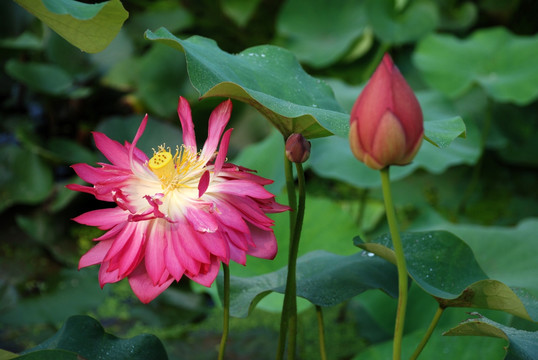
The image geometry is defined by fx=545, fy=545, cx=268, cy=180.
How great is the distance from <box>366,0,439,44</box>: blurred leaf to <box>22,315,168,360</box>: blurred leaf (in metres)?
1.39

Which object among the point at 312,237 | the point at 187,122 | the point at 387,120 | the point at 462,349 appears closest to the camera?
the point at 387,120

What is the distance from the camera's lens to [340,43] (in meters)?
1.83

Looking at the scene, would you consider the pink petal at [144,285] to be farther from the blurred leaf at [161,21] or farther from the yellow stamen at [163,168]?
the blurred leaf at [161,21]

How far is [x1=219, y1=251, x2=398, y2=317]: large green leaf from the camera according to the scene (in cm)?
47

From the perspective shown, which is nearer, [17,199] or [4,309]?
[4,309]

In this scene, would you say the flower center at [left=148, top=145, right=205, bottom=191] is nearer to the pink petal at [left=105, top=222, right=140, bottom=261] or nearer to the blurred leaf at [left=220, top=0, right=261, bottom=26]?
the pink petal at [left=105, top=222, right=140, bottom=261]

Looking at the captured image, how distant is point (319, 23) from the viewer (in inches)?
74.5

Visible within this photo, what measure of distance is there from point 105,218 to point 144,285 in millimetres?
Result: 57

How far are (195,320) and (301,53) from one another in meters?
0.95

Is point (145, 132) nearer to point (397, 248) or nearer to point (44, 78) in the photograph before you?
point (44, 78)

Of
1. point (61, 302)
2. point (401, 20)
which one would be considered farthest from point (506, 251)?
point (401, 20)

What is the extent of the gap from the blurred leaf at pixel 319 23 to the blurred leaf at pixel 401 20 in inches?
5.3

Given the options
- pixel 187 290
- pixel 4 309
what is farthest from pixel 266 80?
pixel 187 290

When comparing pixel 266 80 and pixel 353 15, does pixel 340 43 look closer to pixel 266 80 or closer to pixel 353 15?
pixel 353 15
